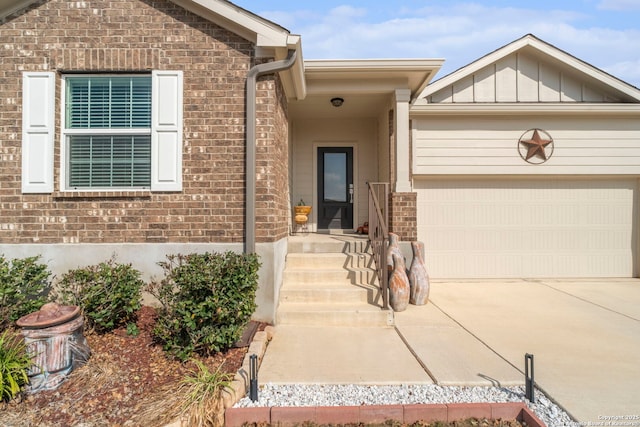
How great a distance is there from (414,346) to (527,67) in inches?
229

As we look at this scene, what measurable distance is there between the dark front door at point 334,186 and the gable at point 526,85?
197cm

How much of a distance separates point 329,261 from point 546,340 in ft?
8.66

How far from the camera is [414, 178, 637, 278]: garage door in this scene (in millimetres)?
6512

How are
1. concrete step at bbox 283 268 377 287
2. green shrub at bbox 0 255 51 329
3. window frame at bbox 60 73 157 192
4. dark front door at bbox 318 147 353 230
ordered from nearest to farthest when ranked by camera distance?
1. green shrub at bbox 0 255 51 329
2. window frame at bbox 60 73 157 192
3. concrete step at bbox 283 268 377 287
4. dark front door at bbox 318 147 353 230

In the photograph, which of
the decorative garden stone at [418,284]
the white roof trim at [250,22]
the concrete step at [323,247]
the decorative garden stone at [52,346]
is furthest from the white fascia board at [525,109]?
the decorative garden stone at [52,346]

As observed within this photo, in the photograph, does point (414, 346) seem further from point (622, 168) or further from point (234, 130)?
point (622, 168)

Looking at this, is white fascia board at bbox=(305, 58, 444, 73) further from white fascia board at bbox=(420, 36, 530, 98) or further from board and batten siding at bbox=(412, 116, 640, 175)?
board and batten siding at bbox=(412, 116, 640, 175)

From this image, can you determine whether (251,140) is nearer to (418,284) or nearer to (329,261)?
(329,261)

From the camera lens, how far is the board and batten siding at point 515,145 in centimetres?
634

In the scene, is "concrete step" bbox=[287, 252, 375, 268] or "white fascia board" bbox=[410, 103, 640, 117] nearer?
"concrete step" bbox=[287, 252, 375, 268]

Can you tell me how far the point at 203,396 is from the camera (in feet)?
7.60

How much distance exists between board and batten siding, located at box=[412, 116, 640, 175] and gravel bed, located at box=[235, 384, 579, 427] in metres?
4.38

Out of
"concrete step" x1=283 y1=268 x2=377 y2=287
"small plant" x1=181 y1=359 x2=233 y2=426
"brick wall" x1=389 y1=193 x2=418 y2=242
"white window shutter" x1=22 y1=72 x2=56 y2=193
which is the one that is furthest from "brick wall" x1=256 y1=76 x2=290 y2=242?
"white window shutter" x1=22 y1=72 x2=56 y2=193

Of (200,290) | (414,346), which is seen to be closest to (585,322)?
(414,346)
